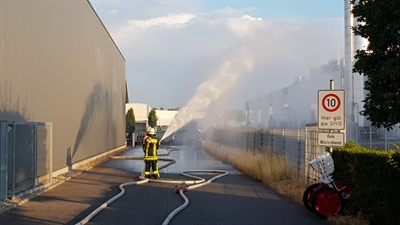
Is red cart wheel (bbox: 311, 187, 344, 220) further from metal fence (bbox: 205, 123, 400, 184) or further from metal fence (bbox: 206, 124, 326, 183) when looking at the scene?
metal fence (bbox: 206, 124, 326, 183)

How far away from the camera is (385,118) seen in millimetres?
8203

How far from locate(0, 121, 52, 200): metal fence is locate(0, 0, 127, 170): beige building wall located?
717 millimetres

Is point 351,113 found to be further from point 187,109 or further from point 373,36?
point 373,36

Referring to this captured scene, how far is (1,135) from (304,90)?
35.8m

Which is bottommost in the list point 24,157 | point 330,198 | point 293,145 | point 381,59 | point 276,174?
point 276,174

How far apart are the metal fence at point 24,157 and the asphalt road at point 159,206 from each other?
53 centimetres

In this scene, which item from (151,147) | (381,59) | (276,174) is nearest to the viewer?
(381,59)

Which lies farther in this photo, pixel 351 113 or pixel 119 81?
pixel 119 81

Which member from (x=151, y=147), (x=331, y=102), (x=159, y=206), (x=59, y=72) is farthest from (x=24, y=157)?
(x=331, y=102)

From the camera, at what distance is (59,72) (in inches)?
763

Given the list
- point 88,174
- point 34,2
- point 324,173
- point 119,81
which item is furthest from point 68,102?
point 119,81

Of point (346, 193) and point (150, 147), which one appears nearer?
point (346, 193)

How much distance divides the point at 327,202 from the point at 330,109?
2482mm

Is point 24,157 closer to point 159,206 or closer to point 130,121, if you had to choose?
point 159,206
